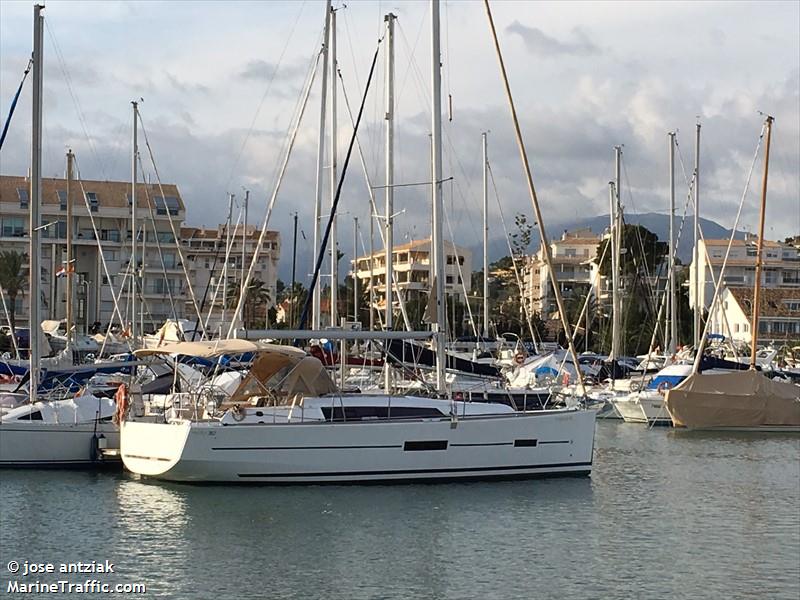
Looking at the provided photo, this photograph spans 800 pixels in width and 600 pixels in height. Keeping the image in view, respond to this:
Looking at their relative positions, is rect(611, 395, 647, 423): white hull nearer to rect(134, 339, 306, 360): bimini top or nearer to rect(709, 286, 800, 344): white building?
rect(134, 339, 306, 360): bimini top

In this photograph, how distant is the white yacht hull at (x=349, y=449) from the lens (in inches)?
1086

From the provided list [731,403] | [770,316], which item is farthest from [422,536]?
[770,316]

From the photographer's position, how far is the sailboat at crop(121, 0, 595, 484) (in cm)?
2762

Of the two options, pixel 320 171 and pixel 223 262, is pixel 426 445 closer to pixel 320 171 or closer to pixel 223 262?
pixel 320 171

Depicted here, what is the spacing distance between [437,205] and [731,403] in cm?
1889

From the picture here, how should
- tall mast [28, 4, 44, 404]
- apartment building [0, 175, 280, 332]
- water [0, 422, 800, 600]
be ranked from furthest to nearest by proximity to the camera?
apartment building [0, 175, 280, 332] → tall mast [28, 4, 44, 404] → water [0, 422, 800, 600]

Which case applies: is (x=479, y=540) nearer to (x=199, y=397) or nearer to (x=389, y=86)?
(x=199, y=397)

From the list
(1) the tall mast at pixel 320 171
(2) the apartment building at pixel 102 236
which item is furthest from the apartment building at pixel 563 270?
(1) the tall mast at pixel 320 171

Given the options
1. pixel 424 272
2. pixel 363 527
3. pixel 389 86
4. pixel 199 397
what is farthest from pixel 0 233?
pixel 363 527

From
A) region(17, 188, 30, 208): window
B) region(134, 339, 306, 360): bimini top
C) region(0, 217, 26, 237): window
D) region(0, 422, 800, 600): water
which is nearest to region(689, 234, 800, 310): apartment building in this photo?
region(17, 188, 30, 208): window

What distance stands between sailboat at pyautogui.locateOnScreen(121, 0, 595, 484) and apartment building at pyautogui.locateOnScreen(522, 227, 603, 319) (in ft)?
312

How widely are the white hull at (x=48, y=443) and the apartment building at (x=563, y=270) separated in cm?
9576

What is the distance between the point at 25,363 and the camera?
4200 cm

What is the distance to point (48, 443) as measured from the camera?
3045cm
